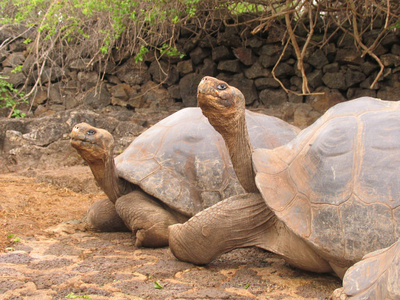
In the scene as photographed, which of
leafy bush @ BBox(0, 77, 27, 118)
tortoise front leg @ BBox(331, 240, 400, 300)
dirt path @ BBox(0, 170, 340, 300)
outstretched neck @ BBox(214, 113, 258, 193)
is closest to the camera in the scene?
tortoise front leg @ BBox(331, 240, 400, 300)

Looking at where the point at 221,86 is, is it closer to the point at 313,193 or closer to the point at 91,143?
the point at 313,193

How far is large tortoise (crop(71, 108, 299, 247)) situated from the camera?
118 inches

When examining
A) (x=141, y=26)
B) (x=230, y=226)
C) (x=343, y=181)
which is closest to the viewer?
(x=343, y=181)

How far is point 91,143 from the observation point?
9.75 feet

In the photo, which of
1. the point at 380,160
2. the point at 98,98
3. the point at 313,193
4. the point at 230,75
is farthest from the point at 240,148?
the point at 98,98

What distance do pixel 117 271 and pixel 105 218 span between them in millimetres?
1150

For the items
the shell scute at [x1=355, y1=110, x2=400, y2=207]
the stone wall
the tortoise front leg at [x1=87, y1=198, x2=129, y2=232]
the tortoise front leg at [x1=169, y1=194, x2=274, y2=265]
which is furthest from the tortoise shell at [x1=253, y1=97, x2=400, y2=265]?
the stone wall

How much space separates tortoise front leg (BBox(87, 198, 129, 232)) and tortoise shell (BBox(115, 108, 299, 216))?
383 mm

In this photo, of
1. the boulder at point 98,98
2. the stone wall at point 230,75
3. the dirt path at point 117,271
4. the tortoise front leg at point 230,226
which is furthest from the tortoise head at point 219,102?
the boulder at point 98,98

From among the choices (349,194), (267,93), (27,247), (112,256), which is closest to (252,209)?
(349,194)

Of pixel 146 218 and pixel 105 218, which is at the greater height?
pixel 146 218

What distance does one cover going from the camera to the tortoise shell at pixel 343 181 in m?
1.87

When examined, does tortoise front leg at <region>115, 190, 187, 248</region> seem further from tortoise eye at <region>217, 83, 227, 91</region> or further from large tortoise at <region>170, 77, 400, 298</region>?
Result: tortoise eye at <region>217, 83, 227, 91</region>

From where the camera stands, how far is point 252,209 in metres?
2.34
